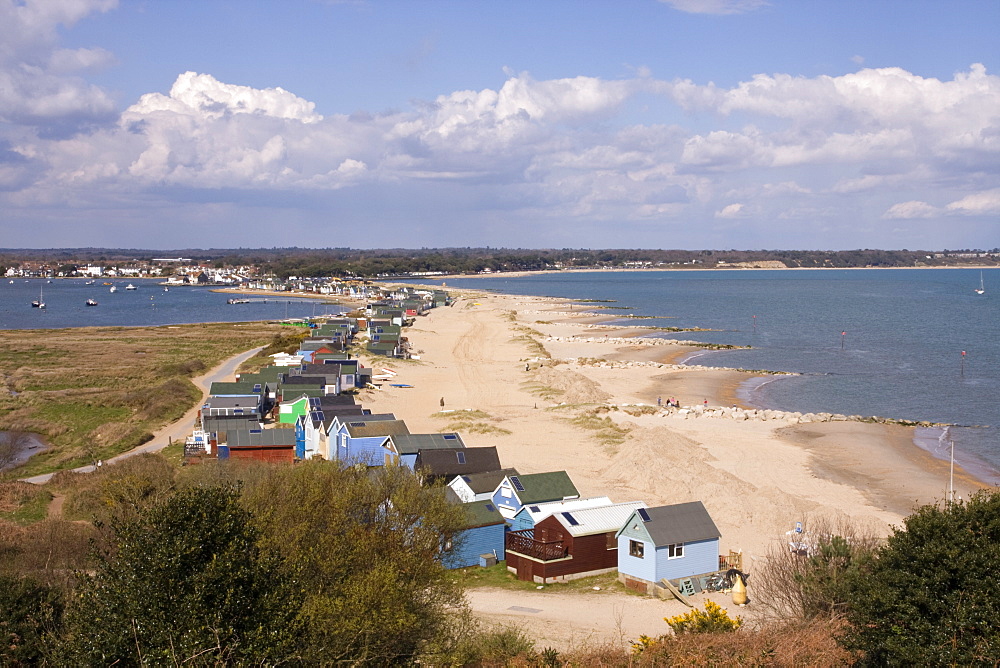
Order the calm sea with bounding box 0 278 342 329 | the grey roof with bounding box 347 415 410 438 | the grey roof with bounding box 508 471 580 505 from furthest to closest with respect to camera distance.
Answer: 1. the calm sea with bounding box 0 278 342 329
2. the grey roof with bounding box 347 415 410 438
3. the grey roof with bounding box 508 471 580 505

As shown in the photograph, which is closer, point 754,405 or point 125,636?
point 125,636

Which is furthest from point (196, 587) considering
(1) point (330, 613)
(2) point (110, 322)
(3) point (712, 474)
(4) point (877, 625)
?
(2) point (110, 322)

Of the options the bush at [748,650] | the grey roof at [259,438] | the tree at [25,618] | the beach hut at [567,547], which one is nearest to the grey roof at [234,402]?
the grey roof at [259,438]

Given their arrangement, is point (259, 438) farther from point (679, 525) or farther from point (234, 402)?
point (679, 525)

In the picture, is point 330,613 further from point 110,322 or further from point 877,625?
point 110,322

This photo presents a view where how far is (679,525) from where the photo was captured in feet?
72.9

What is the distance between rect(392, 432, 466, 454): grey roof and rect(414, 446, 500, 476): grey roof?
55 cm

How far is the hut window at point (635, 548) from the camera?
2186 centimetres

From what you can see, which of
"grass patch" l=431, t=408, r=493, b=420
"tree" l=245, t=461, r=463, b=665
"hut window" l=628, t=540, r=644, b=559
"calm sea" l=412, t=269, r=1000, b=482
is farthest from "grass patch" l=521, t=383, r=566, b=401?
"tree" l=245, t=461, r=463, b=665

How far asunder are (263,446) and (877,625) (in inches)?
1093

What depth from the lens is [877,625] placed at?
11578 millimetres

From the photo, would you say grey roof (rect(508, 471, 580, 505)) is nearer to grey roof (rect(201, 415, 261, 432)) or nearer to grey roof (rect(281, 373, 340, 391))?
grey roof (rect(201, 415, 261, 432))

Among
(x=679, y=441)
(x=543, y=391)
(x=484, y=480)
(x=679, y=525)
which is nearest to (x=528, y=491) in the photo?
(x=484, y=480)

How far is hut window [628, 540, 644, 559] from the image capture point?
71.7 feet
